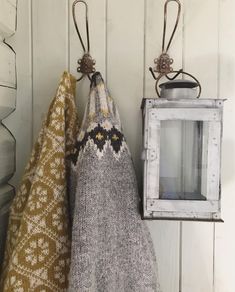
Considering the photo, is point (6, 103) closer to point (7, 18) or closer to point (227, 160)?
point (7, 18)

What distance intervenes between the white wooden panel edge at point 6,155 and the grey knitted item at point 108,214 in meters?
0.16

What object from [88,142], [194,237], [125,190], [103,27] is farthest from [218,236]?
[103,27]

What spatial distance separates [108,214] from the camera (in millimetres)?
723

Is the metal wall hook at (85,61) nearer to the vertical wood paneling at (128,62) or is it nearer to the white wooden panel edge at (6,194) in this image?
the vertical wood paneling at (128,62)

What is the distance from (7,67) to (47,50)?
105 millimetres

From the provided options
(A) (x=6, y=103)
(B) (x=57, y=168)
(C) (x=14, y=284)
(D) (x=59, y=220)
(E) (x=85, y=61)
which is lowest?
(C) (x=14, y=284)

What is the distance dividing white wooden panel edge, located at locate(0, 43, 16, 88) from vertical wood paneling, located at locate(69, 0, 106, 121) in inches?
5.2

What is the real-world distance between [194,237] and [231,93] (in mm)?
344

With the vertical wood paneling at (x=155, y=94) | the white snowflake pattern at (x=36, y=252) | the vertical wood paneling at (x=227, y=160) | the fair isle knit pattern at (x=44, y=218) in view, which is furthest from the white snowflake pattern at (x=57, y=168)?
the vertical wood paneling at (x=227, y=160)

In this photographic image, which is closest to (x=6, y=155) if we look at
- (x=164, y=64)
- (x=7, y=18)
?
(x=7, y=18)

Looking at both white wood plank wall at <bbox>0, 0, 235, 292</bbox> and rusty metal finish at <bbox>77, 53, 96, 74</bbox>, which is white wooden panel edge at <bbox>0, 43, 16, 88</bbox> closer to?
white wood plank wall at <bbox>0, 0, 235, 292</bbox>

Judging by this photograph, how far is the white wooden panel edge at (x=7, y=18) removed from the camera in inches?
30.5

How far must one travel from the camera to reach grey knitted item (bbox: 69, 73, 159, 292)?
2.27 ft

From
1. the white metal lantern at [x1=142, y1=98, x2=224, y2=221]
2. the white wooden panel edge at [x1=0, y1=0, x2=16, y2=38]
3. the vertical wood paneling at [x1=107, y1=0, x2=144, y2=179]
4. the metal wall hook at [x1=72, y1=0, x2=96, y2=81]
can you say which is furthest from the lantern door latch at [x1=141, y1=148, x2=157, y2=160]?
the white wooden panel edge at [x1=0, y1=0, x2=16, y2=38]
